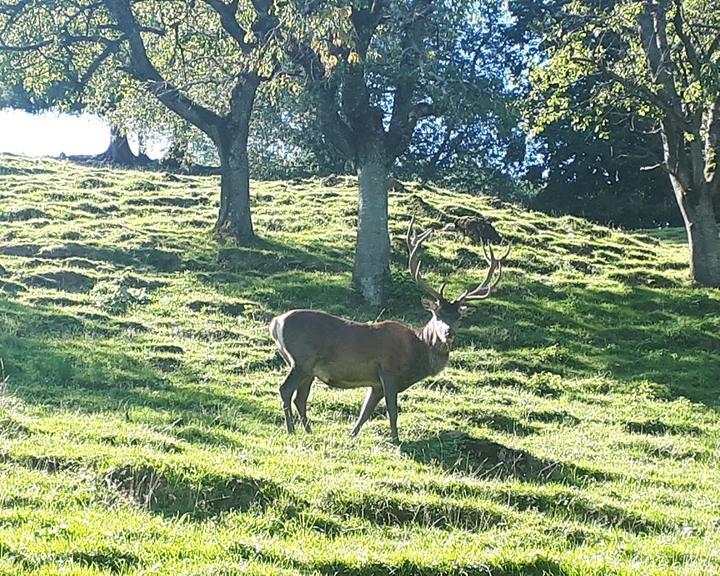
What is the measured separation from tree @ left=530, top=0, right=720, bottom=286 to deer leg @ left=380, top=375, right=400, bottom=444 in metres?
11.0

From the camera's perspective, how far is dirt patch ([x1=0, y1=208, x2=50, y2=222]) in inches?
920

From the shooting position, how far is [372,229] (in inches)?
738

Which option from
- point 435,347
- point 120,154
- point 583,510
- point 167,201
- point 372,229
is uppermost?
point 120,154

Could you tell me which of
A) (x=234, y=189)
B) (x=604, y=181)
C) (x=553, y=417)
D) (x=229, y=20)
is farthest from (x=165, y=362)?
(x=604, y=181)

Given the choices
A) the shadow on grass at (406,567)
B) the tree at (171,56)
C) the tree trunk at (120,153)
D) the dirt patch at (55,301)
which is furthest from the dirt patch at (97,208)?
the shadow on grass at (406,567)

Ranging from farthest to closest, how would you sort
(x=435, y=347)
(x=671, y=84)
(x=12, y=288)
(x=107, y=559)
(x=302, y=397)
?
1. (x=671, y=84)
2. (x=12, y=288)
3. (x=435, y=347)
4. (x=302, y=397)
5. (x=107, y=559)

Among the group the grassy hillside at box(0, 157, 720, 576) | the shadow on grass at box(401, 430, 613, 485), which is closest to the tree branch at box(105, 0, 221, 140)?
the grassy hillside at box(0, 157, 720, 576)

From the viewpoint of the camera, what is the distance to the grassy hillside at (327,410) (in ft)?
21.2

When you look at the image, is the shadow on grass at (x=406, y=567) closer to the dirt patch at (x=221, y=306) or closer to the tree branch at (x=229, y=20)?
the dirt patch at (x=221, y=306)

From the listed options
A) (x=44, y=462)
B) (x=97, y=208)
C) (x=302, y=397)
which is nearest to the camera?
(x=44, y=462)

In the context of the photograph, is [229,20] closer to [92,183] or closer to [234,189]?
[234,189]

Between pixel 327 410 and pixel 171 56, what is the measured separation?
15029 mm

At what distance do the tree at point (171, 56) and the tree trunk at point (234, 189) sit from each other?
25 millimetres

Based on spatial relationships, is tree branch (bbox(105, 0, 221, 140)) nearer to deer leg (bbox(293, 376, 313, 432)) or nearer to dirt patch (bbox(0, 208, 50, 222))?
dirt patch (bbox(0, 208, 50, 222))
